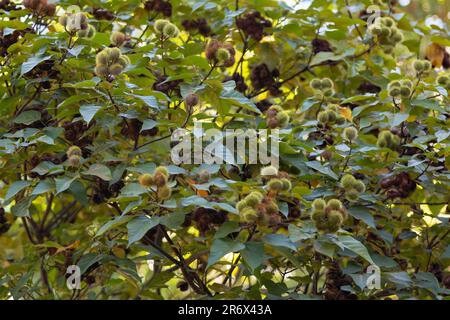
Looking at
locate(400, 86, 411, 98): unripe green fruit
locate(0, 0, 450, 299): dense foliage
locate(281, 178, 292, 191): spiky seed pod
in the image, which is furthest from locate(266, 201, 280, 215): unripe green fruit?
locate(400, 86, 411, 98): unripe green fruit

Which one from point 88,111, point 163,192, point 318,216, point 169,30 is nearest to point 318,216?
point 318,216

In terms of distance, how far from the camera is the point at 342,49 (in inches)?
121

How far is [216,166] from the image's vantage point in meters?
2.23

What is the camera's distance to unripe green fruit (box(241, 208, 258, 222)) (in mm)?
1951

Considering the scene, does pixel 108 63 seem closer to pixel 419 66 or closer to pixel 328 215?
pixel 328 215

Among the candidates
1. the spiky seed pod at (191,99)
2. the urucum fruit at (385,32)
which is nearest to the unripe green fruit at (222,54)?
the spiky seed pod at (191,99)

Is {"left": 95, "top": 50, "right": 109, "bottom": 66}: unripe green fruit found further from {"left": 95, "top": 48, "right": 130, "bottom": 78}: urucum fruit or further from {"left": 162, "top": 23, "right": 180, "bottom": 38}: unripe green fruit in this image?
{"left": 162, "top": 23, "right": 180, "bottom": 38}: unripe green fruit

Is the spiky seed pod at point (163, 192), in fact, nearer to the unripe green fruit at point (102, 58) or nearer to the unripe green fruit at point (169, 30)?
the unripe green fruit at point (102, 58)

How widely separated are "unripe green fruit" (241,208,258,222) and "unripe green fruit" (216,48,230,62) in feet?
1.85

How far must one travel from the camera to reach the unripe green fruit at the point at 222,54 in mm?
2277

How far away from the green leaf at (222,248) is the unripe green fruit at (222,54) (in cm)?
59

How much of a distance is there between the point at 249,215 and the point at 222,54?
1.94 feet
